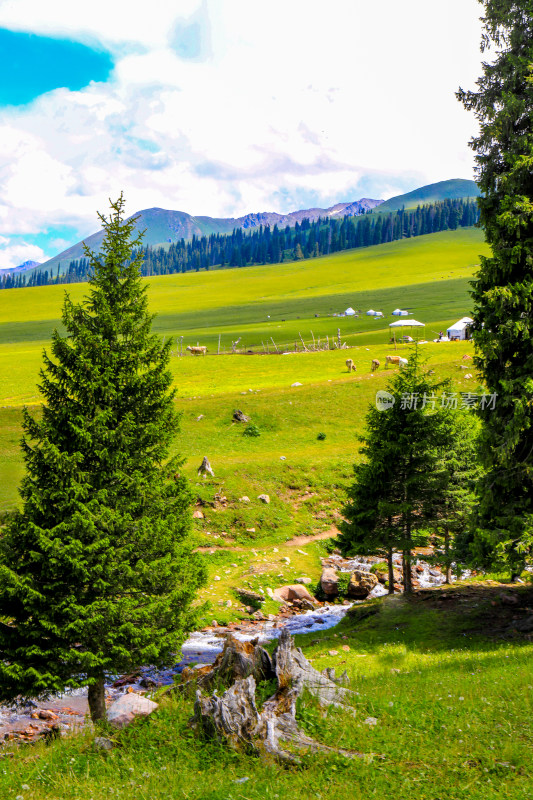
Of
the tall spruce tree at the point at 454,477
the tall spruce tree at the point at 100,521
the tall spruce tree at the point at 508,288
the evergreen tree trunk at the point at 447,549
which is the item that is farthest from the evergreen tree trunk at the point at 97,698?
the evergreen tree trunk at the point at 447,549

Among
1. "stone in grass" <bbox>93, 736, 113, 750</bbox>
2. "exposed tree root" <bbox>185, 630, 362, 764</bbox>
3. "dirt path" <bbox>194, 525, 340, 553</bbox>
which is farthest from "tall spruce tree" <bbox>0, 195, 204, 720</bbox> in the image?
"dirt path" <bbox>194, 525, 340, 553</bbox>

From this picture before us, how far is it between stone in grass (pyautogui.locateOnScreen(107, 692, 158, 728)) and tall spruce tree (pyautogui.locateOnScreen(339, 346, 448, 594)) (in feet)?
48.6

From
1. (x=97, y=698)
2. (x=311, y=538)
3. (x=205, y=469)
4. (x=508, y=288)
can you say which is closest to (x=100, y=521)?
(x=97, y=698)

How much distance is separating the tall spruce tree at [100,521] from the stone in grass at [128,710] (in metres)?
1.51

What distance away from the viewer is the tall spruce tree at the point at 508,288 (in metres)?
18.9

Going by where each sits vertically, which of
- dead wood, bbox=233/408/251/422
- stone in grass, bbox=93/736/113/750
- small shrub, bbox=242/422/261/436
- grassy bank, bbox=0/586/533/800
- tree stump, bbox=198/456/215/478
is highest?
dead wood, bbox=233/408/251/422

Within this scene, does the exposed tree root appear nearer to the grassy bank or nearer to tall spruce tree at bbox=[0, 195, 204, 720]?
the grassy bank

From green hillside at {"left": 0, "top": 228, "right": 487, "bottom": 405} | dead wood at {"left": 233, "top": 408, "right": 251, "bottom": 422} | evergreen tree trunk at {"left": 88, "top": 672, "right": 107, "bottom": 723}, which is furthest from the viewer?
green hillside at {"left": 0, "top": 228, "right": 487, "bottom": 405}

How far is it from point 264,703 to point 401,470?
1725 cm

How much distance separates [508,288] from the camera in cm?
1911

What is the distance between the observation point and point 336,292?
602 ft

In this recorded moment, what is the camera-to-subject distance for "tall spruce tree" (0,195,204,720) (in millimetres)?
14922

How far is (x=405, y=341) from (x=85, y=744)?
82308 millimetres

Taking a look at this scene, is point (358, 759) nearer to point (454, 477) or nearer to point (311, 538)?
point (454, 477)
